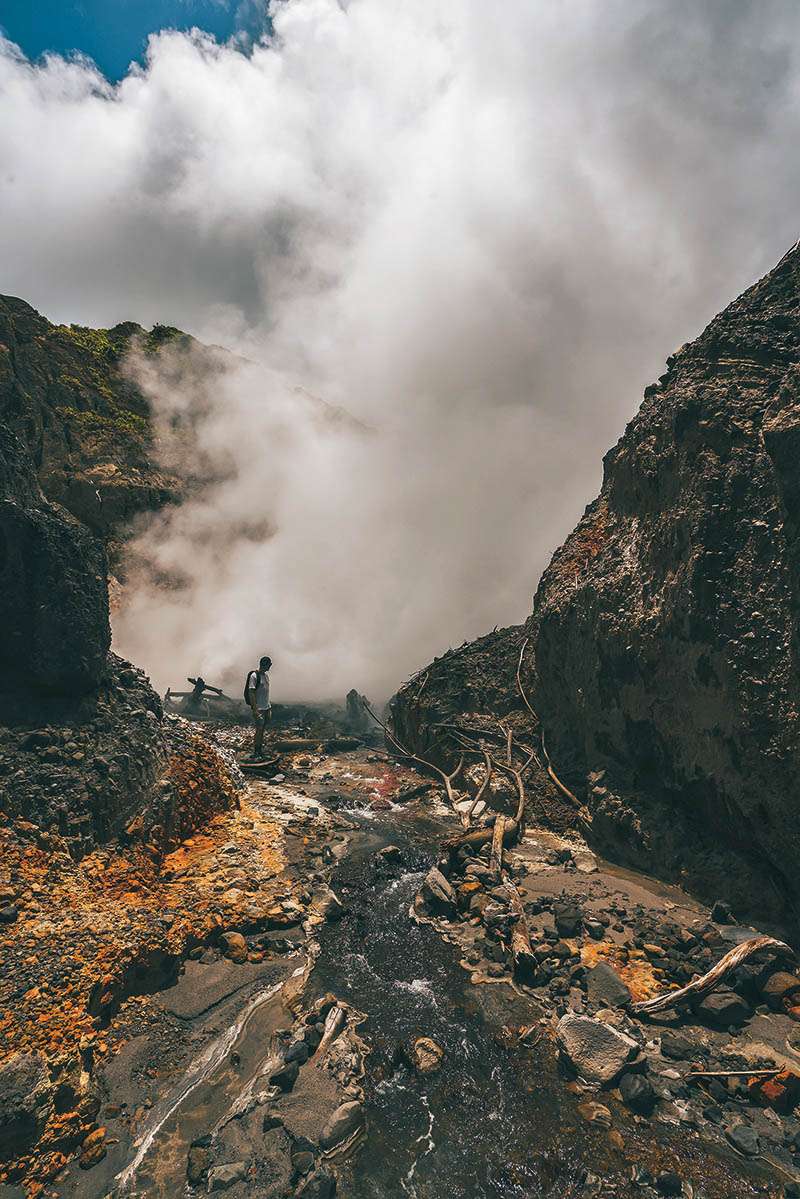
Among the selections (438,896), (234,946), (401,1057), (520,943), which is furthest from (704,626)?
(234,946)

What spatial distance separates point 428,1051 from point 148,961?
3517 mm

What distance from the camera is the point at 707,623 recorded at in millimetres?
9398

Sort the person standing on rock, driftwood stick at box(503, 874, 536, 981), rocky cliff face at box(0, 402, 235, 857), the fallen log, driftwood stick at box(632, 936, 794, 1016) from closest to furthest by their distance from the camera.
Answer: driftwood stick at box(632, 936, 794, 1016) → driftwood stick at box(503, 874, 536, 981) → rocky cliff face at box(0, 402, 235, 857) → the fallen log → the person standing on rock

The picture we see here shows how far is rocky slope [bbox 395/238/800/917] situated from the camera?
8164mm

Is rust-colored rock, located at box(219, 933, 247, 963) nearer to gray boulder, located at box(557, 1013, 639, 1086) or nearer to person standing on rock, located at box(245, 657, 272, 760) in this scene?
gray boulder, located at box(557, 1013, 639, 1086)

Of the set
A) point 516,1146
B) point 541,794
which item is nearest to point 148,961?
point 516,1146

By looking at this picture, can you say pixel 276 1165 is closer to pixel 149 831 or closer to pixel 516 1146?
pixel 516 1146

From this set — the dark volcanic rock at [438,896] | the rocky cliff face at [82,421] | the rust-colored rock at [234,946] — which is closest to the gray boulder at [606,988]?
the dark volcanic rock at [438,896]

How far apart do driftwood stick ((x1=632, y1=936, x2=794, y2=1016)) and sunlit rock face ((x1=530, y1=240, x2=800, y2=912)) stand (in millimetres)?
1199

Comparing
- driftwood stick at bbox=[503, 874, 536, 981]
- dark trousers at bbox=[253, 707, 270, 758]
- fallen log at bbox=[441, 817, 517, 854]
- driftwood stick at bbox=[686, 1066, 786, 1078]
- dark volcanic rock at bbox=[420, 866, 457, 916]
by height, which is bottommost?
driftwood stick at bbox=[686, 1066, 786, 1078]

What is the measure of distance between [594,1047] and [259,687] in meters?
13.0

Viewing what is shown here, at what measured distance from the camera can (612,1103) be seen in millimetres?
5227

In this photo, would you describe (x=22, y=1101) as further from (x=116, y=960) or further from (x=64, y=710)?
(x=64, y=710)

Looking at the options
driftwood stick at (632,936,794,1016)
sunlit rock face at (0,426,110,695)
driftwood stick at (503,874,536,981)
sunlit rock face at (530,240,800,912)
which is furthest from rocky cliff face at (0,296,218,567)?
driftwood stick at (632,936,794,1016)
